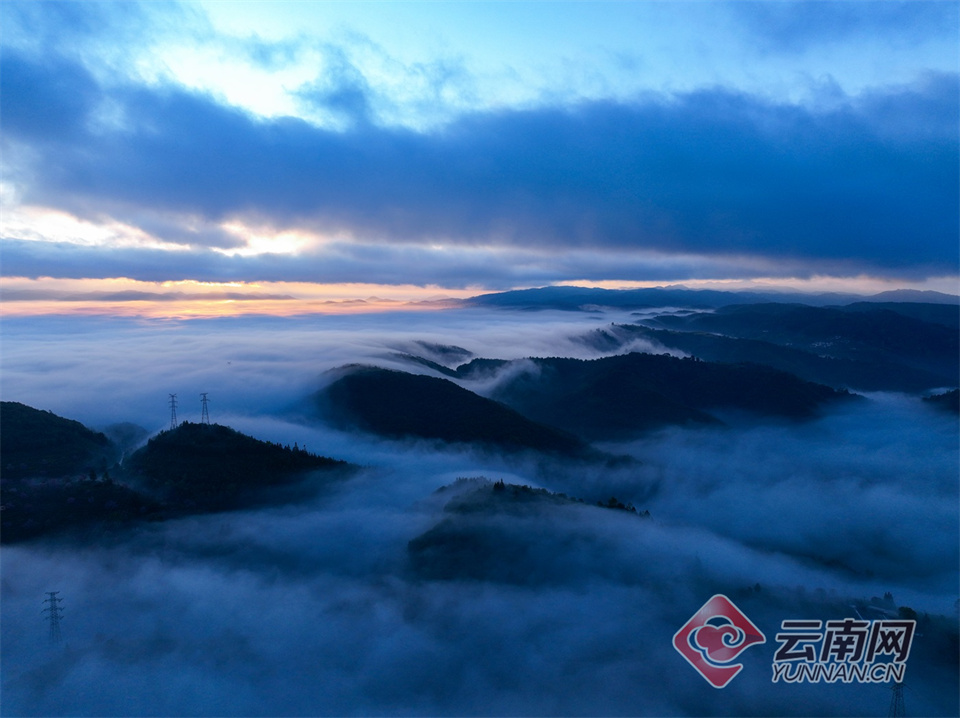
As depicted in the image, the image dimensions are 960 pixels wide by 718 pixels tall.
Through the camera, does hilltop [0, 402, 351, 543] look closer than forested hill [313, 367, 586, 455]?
Yes

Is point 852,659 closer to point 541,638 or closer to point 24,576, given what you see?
point 541,638

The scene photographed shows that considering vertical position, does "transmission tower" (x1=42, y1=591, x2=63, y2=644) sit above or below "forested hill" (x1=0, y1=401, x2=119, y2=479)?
below

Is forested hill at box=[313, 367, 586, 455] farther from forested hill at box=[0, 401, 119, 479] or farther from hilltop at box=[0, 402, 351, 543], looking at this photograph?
forested hill at box=[0, 401, 119, 479]

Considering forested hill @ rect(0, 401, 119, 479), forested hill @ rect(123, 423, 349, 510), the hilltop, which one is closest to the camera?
the hilltop

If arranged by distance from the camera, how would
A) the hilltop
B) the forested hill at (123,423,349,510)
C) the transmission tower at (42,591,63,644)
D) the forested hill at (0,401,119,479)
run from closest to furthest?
the transmission tower at (42,591,63,644) → the hilltop → the forested hill at (123,423,349,510) → the forested hill at (0,401,119,479)

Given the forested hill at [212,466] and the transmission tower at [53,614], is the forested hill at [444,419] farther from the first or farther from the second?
the transmission tower at [53,614]

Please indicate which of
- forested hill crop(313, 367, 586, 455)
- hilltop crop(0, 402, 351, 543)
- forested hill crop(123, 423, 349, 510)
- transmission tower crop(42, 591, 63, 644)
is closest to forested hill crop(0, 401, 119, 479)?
hilltop crop(0, 402, 351, 543)

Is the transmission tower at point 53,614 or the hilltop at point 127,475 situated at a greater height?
the hilltop at point 127,475

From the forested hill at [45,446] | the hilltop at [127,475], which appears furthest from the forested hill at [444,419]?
the forested hill at [45,446]

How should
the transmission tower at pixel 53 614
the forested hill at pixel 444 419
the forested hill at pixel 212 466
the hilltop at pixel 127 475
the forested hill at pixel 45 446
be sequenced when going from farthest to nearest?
the forested hill at pixel 444 419 < the forested hill at pixel 45 446 < the forested hill at pixel 212 466 < the hilltop at pixel 127 475 < the transmission tower at pixel 53 614

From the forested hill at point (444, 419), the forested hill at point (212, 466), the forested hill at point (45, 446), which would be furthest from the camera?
the forested hill at point (444, 419)
